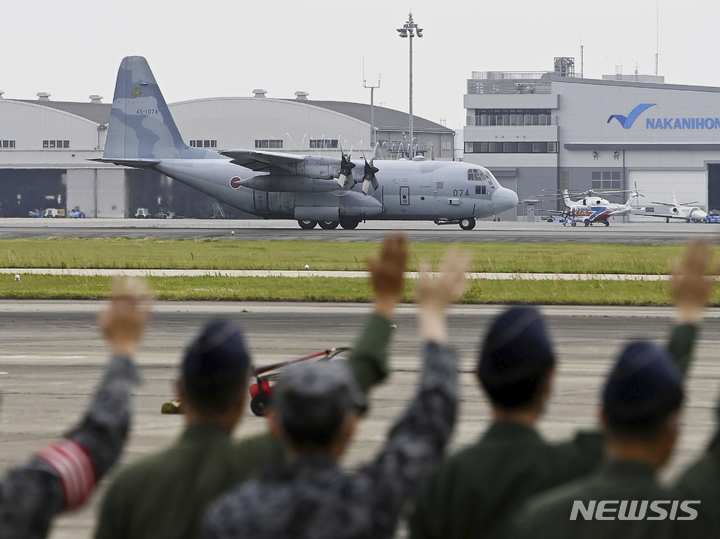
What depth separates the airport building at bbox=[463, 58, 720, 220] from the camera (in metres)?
103

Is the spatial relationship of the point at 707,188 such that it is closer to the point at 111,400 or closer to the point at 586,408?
the point at 586,408

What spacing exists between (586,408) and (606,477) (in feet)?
27.6

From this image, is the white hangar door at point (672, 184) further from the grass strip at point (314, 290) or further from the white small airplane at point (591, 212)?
the grass strip at point (314, 290)

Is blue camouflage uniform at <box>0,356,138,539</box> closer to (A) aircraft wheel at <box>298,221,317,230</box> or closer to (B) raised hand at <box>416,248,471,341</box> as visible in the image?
(B) raised hand at <box>416,248,471,341</box>

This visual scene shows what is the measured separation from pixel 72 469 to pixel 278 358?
11559 millimetres

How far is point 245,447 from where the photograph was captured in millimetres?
3854

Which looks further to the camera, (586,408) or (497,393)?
(586,408)

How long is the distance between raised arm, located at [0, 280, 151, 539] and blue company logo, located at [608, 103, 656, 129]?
104797mm

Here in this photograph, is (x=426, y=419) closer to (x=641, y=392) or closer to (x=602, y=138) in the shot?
(x=641, y=392)

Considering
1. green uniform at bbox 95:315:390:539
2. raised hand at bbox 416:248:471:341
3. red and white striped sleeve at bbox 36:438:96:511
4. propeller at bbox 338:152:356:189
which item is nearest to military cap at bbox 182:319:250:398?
green uniform at bbox 95:315:390:539

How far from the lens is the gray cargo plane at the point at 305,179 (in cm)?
5138

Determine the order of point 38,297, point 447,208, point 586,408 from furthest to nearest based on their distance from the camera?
point 447,208 → point 38,297 → point 586,408

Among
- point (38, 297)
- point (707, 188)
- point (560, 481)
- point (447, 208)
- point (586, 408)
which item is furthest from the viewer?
point (707, 188)

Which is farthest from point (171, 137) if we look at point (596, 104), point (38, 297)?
point (596, 104)
